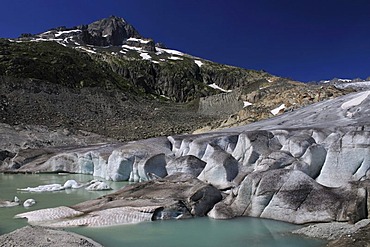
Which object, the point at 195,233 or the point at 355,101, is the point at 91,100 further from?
the point at 195,233

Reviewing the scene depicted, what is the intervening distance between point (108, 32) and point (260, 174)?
13513 cm

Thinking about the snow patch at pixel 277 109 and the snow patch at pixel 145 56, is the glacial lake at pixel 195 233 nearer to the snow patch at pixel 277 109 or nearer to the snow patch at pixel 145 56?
the snow patch at pixel 277 109

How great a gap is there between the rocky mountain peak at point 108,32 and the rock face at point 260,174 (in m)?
113

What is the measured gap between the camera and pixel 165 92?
95.2m

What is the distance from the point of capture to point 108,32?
13975 cm

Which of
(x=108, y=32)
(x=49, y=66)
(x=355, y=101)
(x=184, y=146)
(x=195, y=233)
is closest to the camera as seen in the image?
(x=195, y=233)

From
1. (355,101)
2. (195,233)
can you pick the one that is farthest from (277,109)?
(195,233)

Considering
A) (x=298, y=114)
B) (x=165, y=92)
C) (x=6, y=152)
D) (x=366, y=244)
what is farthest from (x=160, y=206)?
(x=165, y=92)

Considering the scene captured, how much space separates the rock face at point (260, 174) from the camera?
10.7 metres

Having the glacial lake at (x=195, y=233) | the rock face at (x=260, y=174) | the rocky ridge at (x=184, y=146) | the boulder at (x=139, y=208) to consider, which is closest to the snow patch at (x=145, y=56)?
the rocky ridge at (x=184, y=146)

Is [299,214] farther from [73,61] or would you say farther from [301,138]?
[73,61]

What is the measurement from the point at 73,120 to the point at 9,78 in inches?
421

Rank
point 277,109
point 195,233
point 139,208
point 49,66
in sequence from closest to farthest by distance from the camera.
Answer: point 195,233 → point 139,208 → point 277,109 → point 49,66

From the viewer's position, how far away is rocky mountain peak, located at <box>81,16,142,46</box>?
129m
